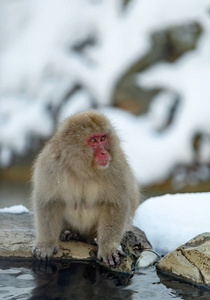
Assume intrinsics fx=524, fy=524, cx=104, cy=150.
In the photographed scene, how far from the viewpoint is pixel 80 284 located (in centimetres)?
319

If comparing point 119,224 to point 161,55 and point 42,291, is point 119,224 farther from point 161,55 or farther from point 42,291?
point 161,55

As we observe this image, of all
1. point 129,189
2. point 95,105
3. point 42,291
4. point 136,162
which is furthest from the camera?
point 95,105

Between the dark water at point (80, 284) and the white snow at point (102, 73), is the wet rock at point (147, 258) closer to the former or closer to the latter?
the dark water at point (80, 284)

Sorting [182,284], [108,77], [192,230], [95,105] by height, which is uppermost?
[108,77]

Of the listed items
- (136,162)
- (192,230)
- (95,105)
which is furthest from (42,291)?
(95,105)

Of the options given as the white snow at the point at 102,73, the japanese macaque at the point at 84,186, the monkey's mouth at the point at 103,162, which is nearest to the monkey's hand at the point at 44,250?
the japanese macaque at the point at 84,186

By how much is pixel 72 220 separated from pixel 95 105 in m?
5.34

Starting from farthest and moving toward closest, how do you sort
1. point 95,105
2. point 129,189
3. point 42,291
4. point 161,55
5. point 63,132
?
point 161,55 → point 95,105 → point 129,189 → point 63,132 → point 42,291

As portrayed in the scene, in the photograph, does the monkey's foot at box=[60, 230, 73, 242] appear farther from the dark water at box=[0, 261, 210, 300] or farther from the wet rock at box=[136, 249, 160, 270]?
the wet rock at box=[136, 249, 160, 270]

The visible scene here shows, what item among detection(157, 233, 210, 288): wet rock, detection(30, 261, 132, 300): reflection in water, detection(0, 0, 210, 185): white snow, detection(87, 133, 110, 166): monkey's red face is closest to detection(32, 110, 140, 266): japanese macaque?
detection(87, 133, 110, 166): monkey's red face

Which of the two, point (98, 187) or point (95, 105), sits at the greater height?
point (95, 105)

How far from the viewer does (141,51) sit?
31.7 feet

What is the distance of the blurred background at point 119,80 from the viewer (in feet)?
27.0

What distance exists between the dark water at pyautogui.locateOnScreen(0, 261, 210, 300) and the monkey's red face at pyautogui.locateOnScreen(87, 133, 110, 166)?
739 millimetres
